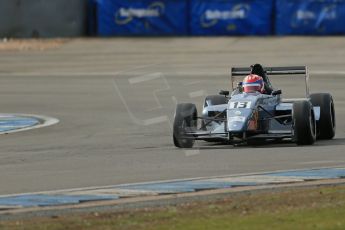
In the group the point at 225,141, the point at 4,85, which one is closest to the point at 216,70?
the point at 4,85

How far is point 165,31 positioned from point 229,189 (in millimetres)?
33705

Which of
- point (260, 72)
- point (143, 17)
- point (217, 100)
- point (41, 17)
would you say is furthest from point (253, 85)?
point (41, 17)

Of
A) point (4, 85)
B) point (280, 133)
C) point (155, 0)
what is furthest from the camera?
point (155, 0)

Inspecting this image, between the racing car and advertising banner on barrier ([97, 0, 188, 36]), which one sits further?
advertising banner on barrier ([97, 0, 188, 36])

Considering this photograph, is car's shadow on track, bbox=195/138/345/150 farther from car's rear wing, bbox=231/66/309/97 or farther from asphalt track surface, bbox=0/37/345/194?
car's rear wing, bbox=231/66/309/97

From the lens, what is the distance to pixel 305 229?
10508 millimetres

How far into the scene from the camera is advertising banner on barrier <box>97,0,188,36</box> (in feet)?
151

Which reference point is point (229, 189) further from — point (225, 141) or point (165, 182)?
point (225, 141)

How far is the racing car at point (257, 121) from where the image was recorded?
56.6 ft

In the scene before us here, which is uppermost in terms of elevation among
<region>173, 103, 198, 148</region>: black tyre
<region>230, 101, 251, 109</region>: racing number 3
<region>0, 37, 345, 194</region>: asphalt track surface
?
<region>230, 101, 251, 109</region>: racing number 3

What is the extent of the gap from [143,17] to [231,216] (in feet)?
117

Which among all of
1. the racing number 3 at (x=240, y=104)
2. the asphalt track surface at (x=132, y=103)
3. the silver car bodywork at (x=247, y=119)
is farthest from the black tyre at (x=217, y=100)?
the racing number 3 at (x=240, y=104)

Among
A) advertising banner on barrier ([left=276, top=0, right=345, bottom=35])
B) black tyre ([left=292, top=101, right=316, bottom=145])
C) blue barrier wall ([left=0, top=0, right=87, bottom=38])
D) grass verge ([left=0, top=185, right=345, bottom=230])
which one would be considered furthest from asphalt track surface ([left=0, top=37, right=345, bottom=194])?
grass verge ([left=0, top=185, right=345, bottom=230])

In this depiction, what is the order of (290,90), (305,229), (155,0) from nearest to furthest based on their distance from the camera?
(305,229)
(290,90)
(155,0)
